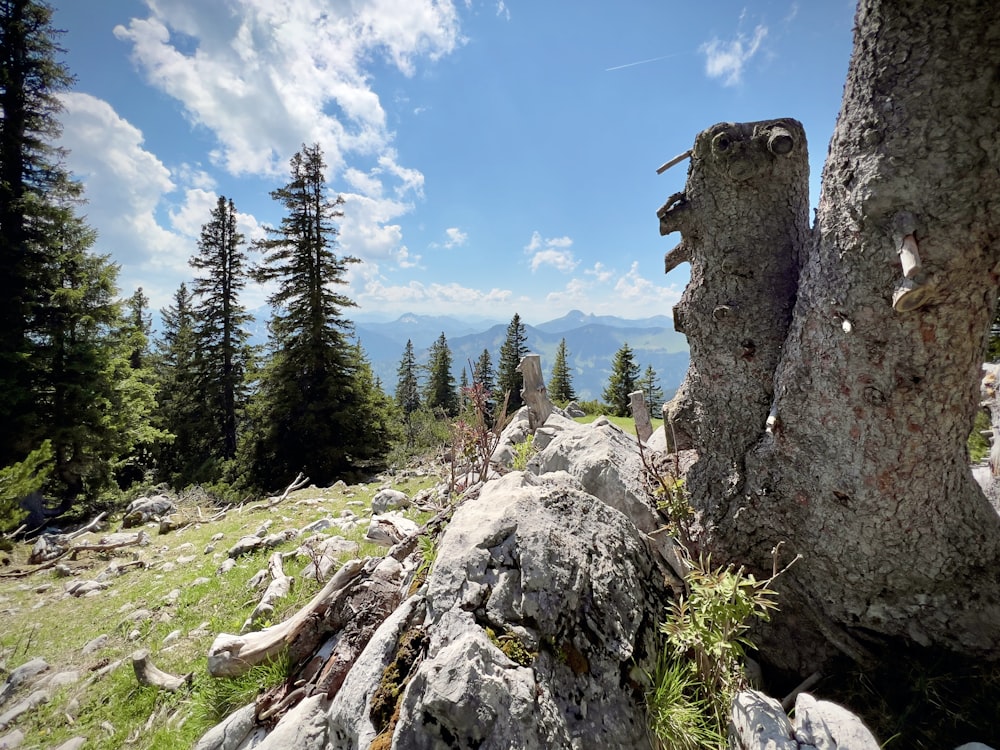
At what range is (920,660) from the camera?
2.93 m

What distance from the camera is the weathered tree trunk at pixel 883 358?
2443 mm

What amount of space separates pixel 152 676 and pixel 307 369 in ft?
49.9

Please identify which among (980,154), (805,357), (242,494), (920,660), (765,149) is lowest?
(242,494)

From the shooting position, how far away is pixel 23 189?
42.2ft

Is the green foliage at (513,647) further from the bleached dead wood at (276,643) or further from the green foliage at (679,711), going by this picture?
the bleached dead wood at (276,643)

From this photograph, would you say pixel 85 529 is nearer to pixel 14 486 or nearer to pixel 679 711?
pixel 14 486

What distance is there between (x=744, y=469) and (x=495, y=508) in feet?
7.11

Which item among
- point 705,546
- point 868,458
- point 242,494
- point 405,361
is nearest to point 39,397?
point 242,494

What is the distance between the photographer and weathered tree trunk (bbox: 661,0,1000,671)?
2.44 meters

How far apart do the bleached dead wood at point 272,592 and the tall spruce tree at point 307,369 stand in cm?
1169

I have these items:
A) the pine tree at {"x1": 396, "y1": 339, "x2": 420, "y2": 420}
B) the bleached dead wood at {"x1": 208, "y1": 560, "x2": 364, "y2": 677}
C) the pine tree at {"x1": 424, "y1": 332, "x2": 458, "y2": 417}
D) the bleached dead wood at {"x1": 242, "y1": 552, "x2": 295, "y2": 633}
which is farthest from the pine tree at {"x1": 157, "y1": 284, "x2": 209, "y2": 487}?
the pine tree at {"x1": 396, "y1": 339, "x2": 420, "y2": 420}

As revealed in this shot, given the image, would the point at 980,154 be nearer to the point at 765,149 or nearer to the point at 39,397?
the point at 765,149

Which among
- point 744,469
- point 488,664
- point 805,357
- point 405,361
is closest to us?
point 488,664

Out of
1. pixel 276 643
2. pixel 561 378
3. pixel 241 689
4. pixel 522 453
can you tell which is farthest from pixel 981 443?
pixel 561 378
